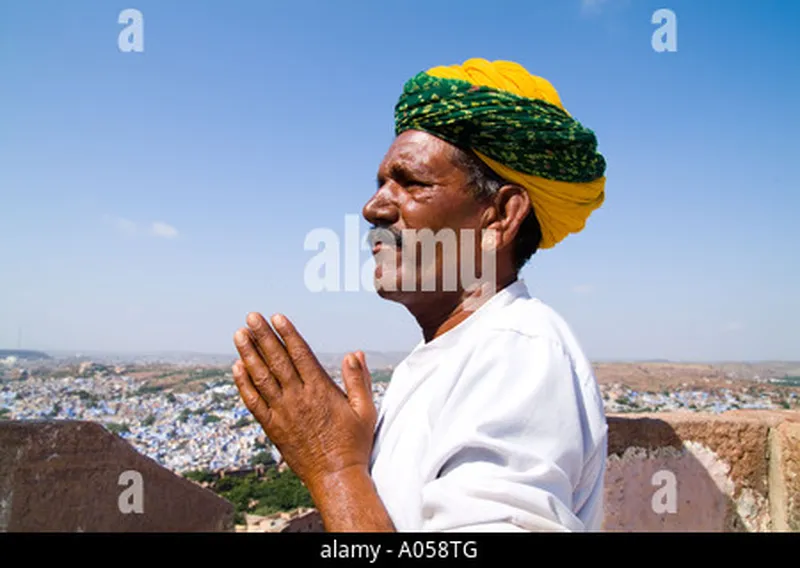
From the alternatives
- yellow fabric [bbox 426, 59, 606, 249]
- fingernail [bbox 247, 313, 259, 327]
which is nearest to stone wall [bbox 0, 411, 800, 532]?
yellow fabric [bbox 426, 59, 606, 249]

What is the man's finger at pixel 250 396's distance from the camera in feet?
4.61

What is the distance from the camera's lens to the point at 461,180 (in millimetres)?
1728

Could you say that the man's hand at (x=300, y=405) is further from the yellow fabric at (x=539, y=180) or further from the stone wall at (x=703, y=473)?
the stone wall at (x=703, y=473)

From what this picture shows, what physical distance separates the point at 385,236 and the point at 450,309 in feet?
1.03

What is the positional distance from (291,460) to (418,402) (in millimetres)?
359

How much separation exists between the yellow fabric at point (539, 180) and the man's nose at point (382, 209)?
316 mm

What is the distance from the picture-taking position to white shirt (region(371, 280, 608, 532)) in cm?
110

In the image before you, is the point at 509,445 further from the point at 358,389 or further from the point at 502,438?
the point at 358,389

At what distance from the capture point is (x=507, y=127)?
5.58 ft

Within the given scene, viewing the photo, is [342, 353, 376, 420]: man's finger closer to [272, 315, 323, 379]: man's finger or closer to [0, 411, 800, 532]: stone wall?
[272, 315, 323, 379]: man's finger

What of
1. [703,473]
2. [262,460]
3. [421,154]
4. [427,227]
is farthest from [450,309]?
[262,460]

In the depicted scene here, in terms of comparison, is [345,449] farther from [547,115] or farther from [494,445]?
[547,115]

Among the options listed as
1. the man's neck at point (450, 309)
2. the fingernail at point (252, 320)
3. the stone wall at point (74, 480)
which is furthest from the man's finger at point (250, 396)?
the stone wall at point (74, 480)

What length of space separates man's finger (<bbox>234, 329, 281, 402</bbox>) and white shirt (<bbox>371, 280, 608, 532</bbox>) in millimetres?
326
